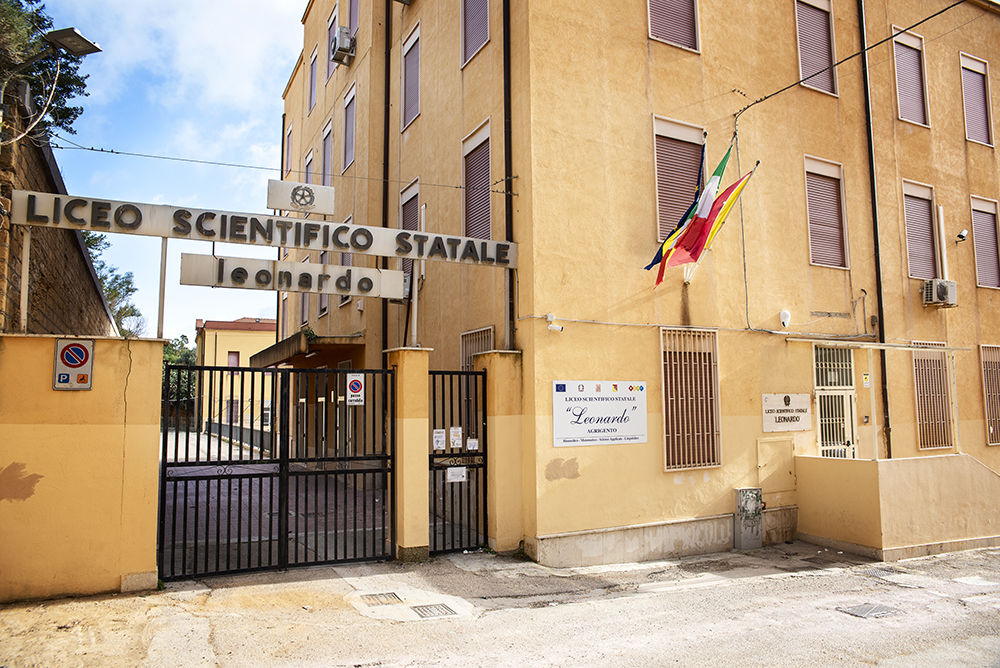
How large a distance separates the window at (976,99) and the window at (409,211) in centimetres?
1218

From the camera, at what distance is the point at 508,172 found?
10.1 m

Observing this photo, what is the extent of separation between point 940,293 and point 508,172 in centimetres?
925

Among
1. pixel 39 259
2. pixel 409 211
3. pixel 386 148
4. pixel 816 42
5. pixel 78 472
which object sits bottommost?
pixel 78 472

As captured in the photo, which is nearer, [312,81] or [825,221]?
[825,221]

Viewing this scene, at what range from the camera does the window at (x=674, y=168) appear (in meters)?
10.9

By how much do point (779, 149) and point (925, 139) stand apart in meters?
4.55

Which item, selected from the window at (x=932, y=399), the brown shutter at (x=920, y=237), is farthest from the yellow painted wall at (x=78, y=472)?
the brown shutter at (x=920, y=237)

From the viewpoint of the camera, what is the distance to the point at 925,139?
46.9 ft

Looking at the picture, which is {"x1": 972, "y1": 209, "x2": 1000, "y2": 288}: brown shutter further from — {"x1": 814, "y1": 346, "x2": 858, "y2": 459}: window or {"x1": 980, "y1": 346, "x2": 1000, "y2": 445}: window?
{"x1": 814, "y1": 346, "x2": 858, "y2": 459}: window

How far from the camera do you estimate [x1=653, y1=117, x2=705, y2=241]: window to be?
35.6ft

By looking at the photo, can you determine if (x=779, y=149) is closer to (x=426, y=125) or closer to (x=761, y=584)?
(x=426, y=125)

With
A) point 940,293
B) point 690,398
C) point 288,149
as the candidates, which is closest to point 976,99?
point 940,293

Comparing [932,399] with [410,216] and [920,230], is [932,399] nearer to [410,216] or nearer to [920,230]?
[920,230]

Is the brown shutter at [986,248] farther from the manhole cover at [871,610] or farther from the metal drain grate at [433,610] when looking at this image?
the metal drain grate at [433,610]
